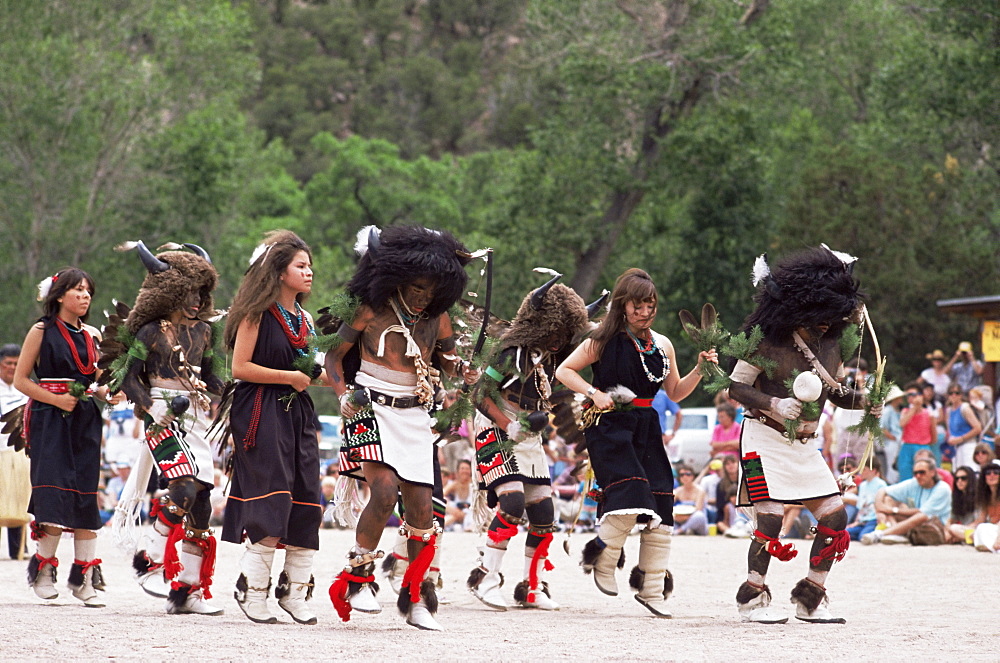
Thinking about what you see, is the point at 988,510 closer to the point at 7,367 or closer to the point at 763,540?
the point at 763,540

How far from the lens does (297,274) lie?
8234 mm

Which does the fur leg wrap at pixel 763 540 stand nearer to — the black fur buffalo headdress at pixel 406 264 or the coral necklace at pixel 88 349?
the black fur buffalo headdress at pixel 406 264

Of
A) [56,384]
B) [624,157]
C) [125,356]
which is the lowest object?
[56,384]

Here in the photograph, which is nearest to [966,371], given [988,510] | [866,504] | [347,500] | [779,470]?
[866,504]

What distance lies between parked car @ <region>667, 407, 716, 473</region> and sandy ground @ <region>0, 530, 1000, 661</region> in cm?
1084

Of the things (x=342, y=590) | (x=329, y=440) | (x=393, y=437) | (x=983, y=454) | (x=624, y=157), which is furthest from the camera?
(x=624, y=157)

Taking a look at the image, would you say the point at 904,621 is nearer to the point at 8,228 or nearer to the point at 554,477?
the point at 554,477

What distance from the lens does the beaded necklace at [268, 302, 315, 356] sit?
324 inches

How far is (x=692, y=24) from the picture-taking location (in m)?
34.9

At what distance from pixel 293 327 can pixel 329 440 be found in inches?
727

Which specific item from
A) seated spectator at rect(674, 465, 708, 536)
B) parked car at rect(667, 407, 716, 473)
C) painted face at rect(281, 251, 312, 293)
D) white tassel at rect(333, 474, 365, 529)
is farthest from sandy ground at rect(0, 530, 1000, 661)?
parked car at rect(667, 407, 716, 473)

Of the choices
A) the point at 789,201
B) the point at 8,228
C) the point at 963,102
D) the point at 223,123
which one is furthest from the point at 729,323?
the point at 8,228

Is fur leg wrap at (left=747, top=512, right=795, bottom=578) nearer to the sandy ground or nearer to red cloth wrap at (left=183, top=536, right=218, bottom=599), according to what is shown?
the sandy ground

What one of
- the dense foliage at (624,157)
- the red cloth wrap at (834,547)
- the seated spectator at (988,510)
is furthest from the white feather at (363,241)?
the dense foliage at (624,157)
